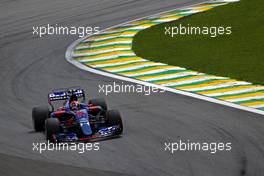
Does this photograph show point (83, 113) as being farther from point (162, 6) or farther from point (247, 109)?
point (162, 6)

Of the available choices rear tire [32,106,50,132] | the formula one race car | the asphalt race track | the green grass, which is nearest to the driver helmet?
the formula one race car

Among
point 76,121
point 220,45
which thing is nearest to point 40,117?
point 76,121

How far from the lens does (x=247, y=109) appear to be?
734 inches

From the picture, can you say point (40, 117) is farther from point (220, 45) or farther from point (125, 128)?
point (220, 45)

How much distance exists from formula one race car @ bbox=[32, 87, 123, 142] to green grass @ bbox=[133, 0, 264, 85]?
5.49 meters

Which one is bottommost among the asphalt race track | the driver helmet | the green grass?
the asphalt race track

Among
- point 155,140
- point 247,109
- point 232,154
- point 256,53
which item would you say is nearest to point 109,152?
point 155,140

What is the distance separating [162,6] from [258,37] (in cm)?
574

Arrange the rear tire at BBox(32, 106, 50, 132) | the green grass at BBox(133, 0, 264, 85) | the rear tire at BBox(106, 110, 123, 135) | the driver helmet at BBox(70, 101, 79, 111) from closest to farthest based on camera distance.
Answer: the rear tire at BBox(106, 110, 123, 135)
the driver helmet at BBox(70, 101, 79, 111)
the rear tire at BBox(32, 106, 50, 132)
the green grass at BBox(133, 0, 264, 85)

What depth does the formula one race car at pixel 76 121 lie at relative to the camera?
16.4 metres

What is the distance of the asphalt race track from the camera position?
14438mm

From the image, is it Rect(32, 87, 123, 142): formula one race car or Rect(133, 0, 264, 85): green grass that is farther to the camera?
Rect(133, 0, 264, 85): green grass

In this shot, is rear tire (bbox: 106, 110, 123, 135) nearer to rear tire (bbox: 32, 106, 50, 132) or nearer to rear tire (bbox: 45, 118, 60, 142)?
rear tire (bbox: 45, 118, 60, 142)

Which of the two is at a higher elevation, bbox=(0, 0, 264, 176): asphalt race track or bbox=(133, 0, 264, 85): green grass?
bbox=(133, 0, 264, 85): green grass
